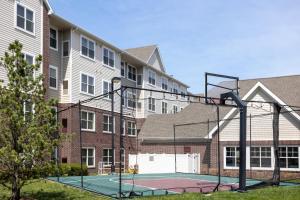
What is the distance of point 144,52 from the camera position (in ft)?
156

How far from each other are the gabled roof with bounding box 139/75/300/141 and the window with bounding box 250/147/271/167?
327cm

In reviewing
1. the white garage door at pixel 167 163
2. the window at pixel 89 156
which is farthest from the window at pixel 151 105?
the window at pixel 89 156

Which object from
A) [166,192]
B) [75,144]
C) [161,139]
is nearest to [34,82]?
[166,192]

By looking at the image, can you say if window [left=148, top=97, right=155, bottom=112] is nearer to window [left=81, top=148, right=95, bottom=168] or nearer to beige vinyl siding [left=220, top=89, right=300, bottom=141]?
window [left=81, top=148, right=95, bottom=168]

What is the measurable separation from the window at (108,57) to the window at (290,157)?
16401 mm

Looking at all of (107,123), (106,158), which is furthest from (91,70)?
(106,158)

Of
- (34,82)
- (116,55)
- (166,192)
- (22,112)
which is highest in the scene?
(116,55)

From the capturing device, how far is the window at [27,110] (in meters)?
12.1

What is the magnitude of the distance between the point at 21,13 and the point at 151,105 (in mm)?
21847

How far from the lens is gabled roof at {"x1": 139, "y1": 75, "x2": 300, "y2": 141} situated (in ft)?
99.8

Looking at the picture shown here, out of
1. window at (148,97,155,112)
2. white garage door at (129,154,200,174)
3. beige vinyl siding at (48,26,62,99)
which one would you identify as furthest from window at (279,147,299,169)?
window at (148,97,155,112)

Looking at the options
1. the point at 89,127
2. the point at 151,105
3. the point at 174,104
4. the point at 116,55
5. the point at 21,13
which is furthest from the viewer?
the point at 174,104

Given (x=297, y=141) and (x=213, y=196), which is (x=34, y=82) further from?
(x=297, y=141)

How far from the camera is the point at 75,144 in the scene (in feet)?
101
